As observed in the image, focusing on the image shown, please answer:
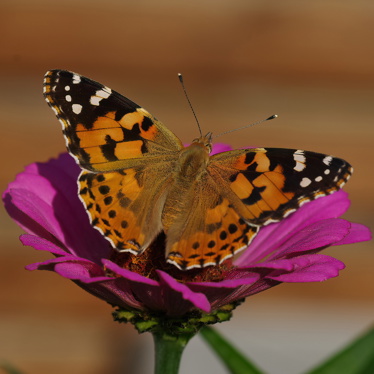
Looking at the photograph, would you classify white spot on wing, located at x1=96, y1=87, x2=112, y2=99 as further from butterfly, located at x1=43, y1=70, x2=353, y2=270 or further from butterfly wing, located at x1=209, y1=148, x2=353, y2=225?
butterfly wing, located at x1=209, y1=148, x2=353, y2=225

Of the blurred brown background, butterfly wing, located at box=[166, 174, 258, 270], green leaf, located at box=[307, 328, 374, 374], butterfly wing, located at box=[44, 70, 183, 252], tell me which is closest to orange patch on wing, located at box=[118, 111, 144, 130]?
butterfly wing, located at box=[44, 70, 183, 252]

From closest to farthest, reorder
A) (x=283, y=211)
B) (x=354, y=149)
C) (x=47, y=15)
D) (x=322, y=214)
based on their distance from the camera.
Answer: (x=283, y=211) → (x=322, y=214) → (x=47, y=15) → (x=354, y=149)

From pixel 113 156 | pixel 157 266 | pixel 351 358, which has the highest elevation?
pixel 113 156

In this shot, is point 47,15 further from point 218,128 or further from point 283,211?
point 283,211

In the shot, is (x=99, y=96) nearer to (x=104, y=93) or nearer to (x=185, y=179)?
(x=104, y=93)

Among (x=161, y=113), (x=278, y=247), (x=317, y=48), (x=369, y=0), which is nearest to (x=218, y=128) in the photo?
(x=161, y=113)

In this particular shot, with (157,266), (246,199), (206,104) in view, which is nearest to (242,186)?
(246,199)
